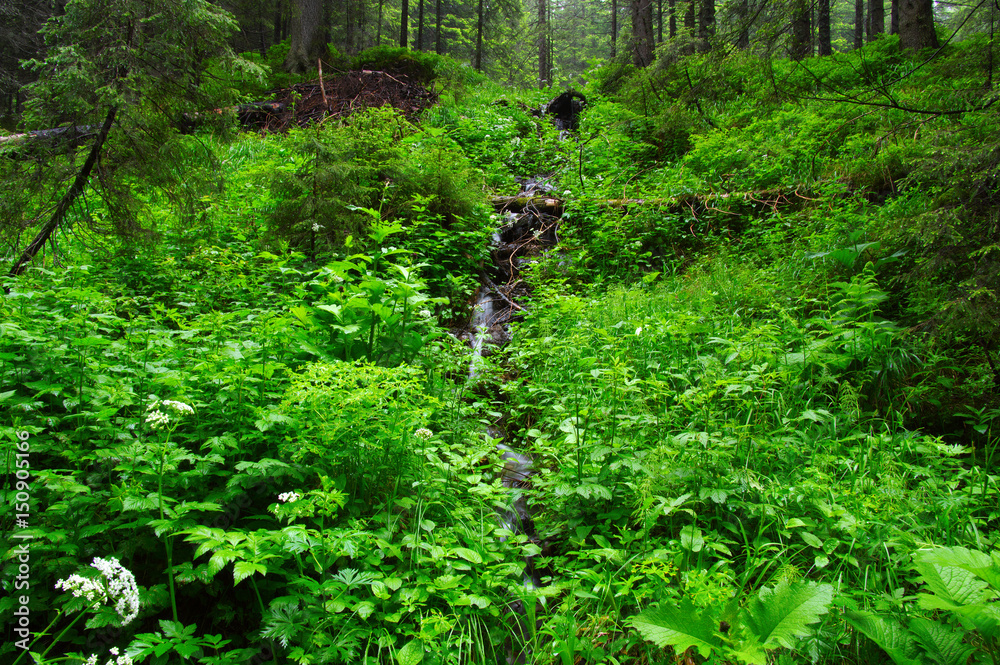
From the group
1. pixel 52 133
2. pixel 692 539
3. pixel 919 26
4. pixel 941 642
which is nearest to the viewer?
pixel 941 642

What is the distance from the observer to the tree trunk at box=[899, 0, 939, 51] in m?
9.68

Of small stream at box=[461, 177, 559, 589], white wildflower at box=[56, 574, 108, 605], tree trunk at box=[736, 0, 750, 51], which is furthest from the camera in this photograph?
tree trunk at box=[736, 0, 750, 51]

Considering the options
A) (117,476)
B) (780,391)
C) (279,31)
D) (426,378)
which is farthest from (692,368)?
(279,31)

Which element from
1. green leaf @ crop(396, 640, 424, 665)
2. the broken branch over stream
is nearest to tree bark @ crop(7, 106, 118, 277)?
green leaf @ crop(396, 640, 424, 665)

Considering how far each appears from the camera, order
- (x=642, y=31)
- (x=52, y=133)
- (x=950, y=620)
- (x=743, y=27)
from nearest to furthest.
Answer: (x=950, y=620)
(x=52, y=133)
(x=743, y=27)
(x=642, y=31)

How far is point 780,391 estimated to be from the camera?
3133mm

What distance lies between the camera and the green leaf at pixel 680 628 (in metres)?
1.47

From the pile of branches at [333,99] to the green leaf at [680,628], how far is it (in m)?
11.2

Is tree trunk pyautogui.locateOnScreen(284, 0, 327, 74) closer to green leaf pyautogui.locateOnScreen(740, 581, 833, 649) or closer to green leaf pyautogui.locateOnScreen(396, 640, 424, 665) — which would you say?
green leaf pyautogui.locateOnScreen(396, 640, 424, 665)

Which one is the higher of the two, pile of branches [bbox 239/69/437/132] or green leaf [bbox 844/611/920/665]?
pile of branches [bbox 239/69/437/132]

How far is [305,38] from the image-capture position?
46.5 feet

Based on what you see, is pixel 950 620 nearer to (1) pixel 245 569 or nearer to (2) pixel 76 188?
(1) pixel 245 569

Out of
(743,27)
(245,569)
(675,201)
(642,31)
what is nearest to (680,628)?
(245,569)

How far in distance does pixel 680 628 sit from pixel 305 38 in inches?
690
